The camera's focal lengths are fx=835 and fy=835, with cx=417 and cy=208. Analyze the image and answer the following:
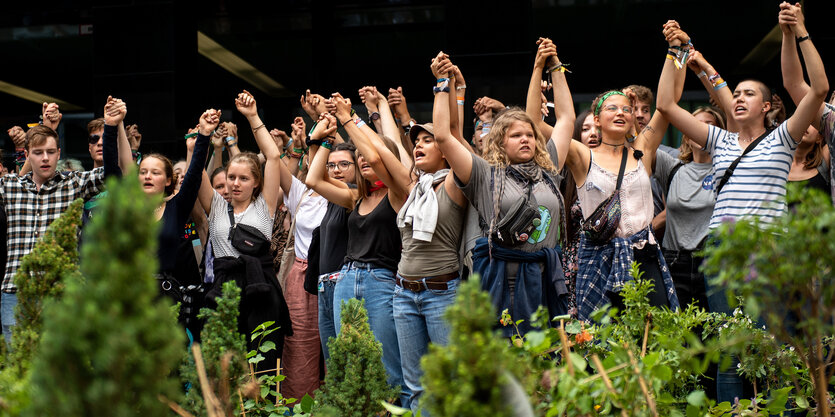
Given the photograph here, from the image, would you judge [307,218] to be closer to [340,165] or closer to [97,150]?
[340,165]

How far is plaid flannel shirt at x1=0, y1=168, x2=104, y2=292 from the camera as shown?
506 cm

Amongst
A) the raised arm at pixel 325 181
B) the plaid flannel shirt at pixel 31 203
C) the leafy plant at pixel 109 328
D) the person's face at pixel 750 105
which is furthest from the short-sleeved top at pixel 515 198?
the leafy plant at pixel 109 328

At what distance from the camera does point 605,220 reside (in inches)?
169

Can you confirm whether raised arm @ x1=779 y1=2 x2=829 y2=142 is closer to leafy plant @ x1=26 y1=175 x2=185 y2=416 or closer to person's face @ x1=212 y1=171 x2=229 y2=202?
leafy plant @ x1=26 y1=175 x2=185 y2=416

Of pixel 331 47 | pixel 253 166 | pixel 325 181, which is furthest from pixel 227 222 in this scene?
pixel 331 47

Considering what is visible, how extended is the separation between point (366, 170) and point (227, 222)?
119cm

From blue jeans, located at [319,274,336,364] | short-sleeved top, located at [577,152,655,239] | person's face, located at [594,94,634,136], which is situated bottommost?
blue jeans, located at [319,274,336,364]

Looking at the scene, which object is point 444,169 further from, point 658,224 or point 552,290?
point 658,224

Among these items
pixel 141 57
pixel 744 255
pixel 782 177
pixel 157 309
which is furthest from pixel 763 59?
pixel 157 309

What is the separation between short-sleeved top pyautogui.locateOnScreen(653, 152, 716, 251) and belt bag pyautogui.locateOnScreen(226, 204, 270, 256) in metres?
2.52

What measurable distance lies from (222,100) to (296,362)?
483cm

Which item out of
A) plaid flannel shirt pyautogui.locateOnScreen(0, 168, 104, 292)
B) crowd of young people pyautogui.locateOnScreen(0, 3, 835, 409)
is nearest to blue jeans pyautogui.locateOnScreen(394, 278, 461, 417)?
crowd of young people pyautogui.locateOnScreen(0, 3, 835, 409)

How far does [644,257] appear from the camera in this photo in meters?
4.24

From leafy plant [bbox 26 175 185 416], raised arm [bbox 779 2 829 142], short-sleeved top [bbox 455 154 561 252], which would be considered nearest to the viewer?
leafy plant [bbox 26 175 185 416]
